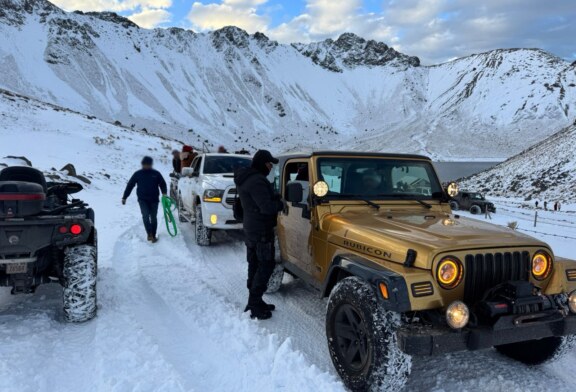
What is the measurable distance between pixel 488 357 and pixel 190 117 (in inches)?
3476

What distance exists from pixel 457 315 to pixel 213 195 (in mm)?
5661

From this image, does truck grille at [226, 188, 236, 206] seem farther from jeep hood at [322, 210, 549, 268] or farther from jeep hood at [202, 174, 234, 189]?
jeep hood at [322, 210, 549, 268]

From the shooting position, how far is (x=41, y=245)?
4312 millimetres

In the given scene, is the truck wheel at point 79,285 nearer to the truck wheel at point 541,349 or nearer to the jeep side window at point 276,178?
the jeep side window at point 276,178

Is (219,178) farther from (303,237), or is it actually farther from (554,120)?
(554,120)

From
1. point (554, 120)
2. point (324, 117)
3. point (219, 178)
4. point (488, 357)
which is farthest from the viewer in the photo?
point (324, 117)

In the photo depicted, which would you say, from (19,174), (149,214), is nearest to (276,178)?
(19,174)

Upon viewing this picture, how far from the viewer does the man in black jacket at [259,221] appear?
4691 mm

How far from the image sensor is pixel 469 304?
324 centimetres

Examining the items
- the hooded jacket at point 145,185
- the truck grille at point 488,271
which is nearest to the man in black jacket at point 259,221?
the truck grille at point 488,271

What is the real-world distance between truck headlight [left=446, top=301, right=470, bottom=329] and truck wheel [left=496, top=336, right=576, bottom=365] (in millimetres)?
1259

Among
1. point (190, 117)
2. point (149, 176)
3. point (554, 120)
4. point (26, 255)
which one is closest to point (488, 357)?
point (26, 255)

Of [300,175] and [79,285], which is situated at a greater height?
[300,175]

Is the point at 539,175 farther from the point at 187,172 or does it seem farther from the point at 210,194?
the point at 210,194
